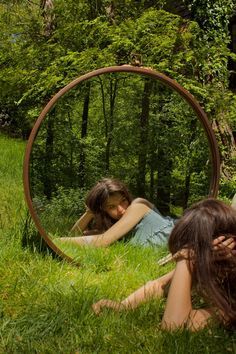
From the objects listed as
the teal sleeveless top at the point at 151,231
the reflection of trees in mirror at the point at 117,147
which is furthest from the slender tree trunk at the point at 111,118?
the teal sleeveless top at the point at 151,231

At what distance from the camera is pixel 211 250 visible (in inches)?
106

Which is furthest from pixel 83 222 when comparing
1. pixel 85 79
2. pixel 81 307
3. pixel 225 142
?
pixel 225 142

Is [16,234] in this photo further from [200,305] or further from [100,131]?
[200,305]

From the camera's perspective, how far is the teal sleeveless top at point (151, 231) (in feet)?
12.5

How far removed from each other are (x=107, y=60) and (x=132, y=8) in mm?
1415

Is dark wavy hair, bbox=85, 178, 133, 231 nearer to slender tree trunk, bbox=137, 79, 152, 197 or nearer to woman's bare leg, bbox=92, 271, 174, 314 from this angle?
slender tree trunk, bbox=137, 79, 152, 197

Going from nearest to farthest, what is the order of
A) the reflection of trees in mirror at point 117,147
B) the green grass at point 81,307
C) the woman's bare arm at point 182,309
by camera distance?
the green grass at point 81,307
the woman's bare arm at point 182,309
the reflection of trees in mirror at point 117,147

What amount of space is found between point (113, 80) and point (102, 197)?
809mm

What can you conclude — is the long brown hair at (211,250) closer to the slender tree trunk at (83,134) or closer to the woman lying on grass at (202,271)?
the woman lying on grass at (202,271)

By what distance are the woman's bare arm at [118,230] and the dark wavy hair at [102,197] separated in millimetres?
49

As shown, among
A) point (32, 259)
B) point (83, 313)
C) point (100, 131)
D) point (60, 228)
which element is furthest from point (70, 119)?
point (83, 313)

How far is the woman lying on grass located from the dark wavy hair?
37.3 inches

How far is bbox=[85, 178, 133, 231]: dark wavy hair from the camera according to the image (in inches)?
149

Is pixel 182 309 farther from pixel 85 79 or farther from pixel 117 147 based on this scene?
pixel 85 79
